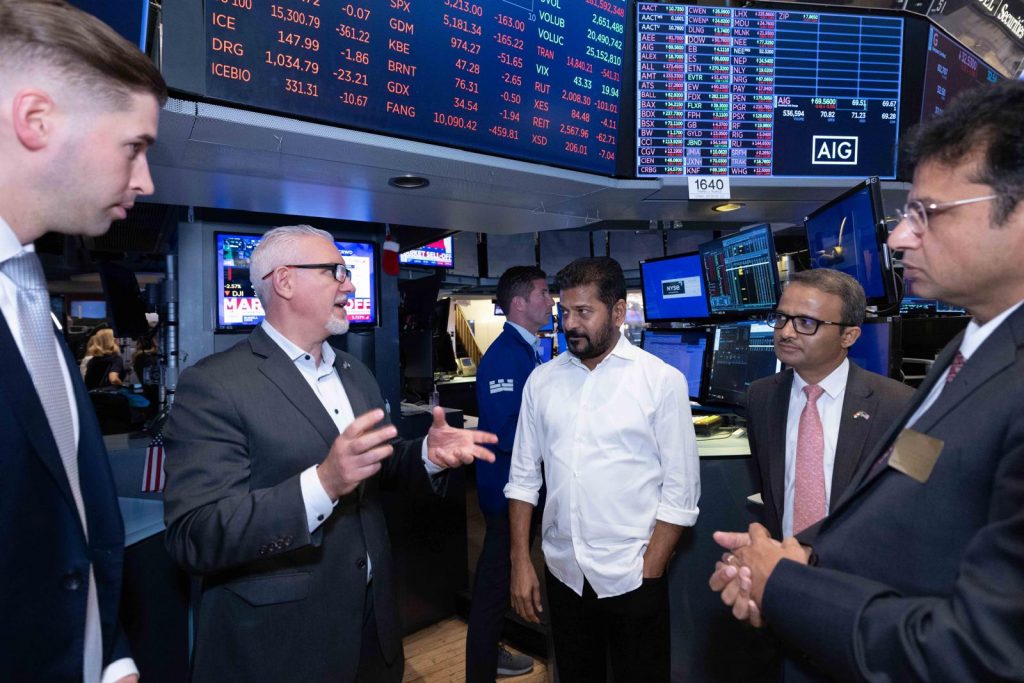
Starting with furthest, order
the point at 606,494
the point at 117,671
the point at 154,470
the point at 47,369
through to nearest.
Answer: the point at 154,470, the point at 606,494, the point at 117,671, the point at 47,369

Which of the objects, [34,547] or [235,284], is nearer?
[34,547]

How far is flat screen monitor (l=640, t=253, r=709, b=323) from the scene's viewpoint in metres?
3.26

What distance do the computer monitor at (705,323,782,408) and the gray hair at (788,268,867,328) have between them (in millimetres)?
618

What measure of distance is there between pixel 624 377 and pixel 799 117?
2008 mm

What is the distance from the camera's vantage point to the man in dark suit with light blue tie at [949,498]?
0.73 meters

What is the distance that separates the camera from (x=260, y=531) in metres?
1.29

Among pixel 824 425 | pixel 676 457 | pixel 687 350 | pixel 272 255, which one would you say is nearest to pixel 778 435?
pixel 824 425

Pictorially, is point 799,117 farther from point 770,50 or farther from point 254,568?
point 254,568

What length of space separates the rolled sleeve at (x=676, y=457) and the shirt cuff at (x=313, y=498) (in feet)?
3.53

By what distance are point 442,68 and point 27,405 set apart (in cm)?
183

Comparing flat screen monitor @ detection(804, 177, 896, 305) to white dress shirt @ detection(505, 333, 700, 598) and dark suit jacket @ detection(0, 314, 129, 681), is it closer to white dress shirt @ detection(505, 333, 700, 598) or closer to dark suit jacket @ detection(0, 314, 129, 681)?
white dress shirt @ detection(505, 333, 700, 598)

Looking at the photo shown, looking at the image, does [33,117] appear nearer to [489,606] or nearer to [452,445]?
[452,445]

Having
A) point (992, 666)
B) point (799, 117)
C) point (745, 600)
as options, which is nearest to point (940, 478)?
point (992, 666)

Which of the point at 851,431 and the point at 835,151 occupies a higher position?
the point at 835,151
